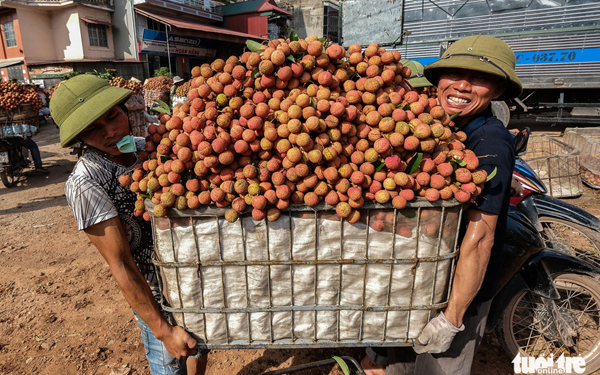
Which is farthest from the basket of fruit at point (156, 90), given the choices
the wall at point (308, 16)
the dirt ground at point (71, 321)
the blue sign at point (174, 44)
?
the wall at point (308, 16)

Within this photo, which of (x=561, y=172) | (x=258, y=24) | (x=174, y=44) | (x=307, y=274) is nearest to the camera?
(x=307, y=274)

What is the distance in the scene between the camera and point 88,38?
2097 cm

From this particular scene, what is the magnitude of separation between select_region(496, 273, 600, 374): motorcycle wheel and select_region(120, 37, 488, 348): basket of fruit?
6.83 feet

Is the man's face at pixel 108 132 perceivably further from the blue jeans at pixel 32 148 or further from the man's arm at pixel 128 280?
the blue jeans at pixel 32 148

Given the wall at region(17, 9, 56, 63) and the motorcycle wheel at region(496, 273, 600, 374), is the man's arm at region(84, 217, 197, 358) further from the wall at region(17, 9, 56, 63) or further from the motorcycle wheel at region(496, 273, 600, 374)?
the wall at region(17, 9, 56, 63)

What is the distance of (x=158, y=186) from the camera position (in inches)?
55.4

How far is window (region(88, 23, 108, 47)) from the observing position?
21.2m

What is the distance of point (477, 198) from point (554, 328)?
7.92 feet

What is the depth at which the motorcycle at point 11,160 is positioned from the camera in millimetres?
7965

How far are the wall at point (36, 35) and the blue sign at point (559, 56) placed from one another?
26.2 m

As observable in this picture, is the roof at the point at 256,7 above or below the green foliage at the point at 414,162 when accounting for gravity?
above

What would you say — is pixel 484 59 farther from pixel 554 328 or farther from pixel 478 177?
pixel 554 328

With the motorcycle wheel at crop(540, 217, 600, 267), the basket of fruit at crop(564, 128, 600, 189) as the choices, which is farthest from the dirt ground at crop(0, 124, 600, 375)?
the motorcycle wheel at crop(540, 217, 600, 267)

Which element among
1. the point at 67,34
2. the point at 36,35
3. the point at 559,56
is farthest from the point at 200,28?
the point at 559,56
